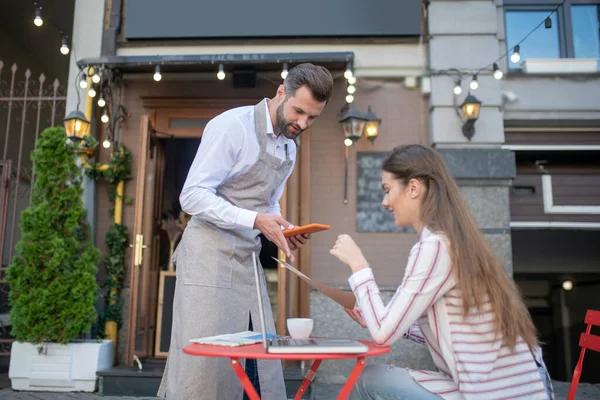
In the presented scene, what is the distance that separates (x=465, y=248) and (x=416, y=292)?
23cm

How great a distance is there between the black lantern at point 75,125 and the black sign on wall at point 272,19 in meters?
1.17

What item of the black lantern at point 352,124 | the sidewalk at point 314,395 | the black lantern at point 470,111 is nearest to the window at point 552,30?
the black lantern at point 470,111

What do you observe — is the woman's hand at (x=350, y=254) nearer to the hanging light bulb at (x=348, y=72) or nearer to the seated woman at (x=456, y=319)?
the seated woman at (x=456, y=319)

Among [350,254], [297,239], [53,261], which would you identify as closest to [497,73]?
[297,239]

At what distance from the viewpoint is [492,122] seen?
18.0ft

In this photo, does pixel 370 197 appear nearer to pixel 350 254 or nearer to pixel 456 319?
pixel 350 254

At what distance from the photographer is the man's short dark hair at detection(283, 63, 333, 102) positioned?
226cm

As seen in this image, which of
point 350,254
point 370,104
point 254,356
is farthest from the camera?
point 370,104

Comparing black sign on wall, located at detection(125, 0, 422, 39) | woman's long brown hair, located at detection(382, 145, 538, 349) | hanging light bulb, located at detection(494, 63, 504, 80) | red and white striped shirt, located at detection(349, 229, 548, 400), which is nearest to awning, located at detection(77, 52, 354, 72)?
black sign on wall, located at detection(125, 0, 422, 39)

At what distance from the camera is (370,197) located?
552cm

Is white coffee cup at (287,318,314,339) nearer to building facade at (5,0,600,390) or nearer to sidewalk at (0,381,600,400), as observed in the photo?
sidewalk at (0,381,600,400)

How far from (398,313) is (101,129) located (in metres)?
4.93

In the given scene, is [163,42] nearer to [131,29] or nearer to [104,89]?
[131,29]

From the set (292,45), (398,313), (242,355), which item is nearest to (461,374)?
(398,313)
